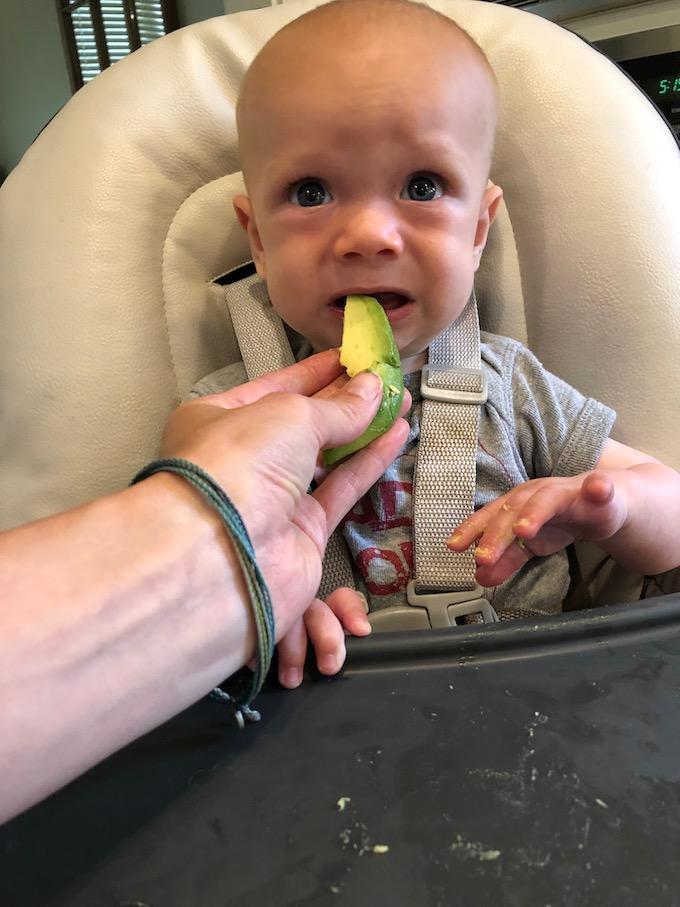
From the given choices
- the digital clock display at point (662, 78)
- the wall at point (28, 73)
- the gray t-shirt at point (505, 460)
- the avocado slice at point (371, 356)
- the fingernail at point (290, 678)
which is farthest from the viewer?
the wall at point (28, 73)

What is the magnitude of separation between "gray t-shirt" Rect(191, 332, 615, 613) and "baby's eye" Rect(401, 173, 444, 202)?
20cm

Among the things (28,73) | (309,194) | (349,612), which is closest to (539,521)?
(349,612)

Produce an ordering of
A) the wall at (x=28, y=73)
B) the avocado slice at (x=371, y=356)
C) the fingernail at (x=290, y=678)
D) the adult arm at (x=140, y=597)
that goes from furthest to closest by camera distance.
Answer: the wall at (x=28, y=73) → the avocado slice at (x=371, y=356) → the fingernail at (x=290, y=678) → the adult arm at (x=140, y=597)

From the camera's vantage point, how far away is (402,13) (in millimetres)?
748

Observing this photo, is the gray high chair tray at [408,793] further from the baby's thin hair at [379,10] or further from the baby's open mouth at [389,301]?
the baby's thin hair at [379,10]

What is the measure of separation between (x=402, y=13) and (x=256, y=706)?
0.68 metres

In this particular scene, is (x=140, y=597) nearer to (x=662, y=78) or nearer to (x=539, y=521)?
(x=539, y=521)

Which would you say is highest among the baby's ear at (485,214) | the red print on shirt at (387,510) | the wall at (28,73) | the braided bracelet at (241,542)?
the wall at (28,73)

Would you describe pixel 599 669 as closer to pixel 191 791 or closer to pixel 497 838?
pixel 497 838

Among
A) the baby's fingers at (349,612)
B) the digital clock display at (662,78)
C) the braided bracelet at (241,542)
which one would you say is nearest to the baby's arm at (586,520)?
the baby's fingers at (349,612)

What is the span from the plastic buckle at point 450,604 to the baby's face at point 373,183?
268mm

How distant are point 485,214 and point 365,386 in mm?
336

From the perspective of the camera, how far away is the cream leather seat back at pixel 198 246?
84 cm

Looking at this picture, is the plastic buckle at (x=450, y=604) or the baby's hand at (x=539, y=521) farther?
the plastic buckle at (x=450, y=604)
